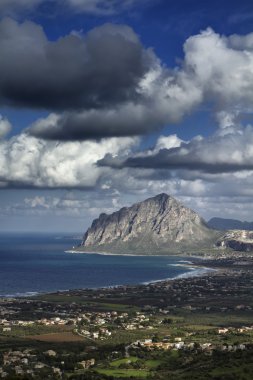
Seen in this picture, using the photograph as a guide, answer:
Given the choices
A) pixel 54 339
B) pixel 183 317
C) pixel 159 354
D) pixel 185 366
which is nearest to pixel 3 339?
pixel 54 339

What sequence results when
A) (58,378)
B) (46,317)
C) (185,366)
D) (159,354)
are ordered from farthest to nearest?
1. (46,317)
2. (159,354)
3. (185,366)
4. (58,378)

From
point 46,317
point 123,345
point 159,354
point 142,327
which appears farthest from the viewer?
point 46,317

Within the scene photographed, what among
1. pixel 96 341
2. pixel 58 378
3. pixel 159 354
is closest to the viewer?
pixel 58 378

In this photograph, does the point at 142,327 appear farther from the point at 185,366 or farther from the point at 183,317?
the point at 185,366

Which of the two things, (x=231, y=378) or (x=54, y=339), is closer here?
(x=231, y=378)

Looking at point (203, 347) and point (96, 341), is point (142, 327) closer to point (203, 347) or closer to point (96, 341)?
point (96, 341)

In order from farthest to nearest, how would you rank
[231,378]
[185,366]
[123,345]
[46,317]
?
[46,317] < [123,345] < [185,366] < [231,378]

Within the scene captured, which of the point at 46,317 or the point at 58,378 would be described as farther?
the point at 46,317

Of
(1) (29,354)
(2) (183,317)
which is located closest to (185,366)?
(1) (29,354)
